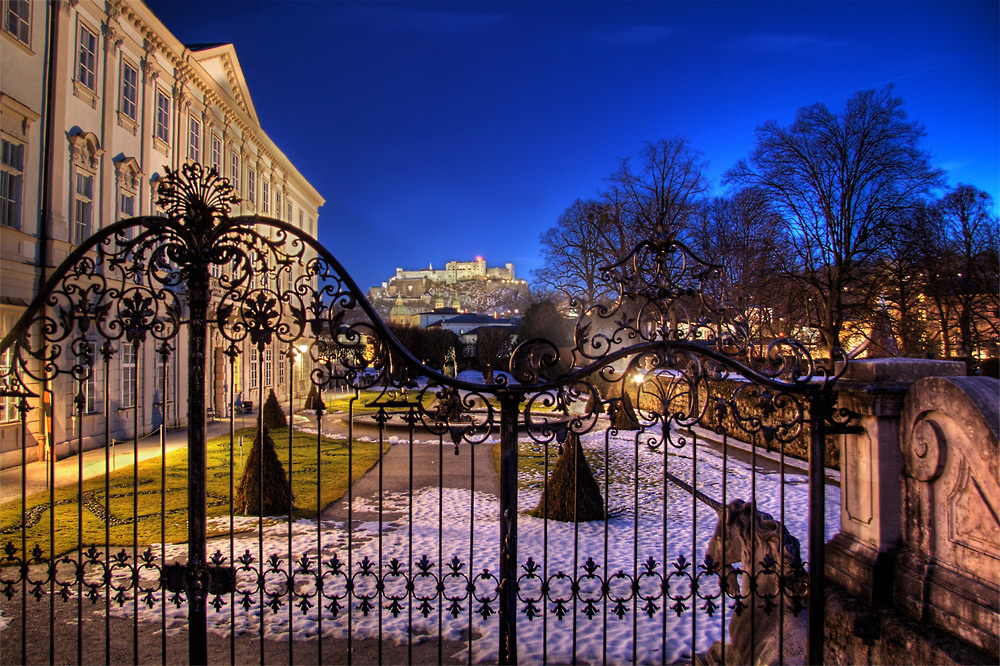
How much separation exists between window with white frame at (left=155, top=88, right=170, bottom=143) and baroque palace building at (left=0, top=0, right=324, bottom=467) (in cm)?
3

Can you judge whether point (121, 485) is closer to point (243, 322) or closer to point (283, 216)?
point (243, 322)

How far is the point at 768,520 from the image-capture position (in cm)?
359

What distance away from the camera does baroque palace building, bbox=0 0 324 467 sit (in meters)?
9.95

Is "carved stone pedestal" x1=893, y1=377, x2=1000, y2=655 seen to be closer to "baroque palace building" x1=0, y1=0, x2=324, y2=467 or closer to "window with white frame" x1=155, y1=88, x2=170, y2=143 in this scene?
"baroque palace building" x1=0, y1=0, x2=324, y2=467

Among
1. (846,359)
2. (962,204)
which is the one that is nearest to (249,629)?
(846,359)

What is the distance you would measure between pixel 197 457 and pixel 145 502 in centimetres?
624

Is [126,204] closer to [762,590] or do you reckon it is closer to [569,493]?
[569,493]

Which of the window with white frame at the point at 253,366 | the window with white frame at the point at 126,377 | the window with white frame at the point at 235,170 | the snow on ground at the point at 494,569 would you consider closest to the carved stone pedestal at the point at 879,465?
the snow on ground at the point at 494,569

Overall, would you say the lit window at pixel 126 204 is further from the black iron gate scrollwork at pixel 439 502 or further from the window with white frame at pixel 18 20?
the black iron gate scrollwork at pixel 439 502

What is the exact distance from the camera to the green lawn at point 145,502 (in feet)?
21.0

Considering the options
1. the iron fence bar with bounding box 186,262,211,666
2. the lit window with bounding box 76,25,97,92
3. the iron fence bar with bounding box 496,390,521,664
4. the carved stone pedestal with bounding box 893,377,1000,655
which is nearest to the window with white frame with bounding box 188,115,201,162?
the lit window with bounding box 76,25,97,92

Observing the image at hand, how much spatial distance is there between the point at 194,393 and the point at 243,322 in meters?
0.56

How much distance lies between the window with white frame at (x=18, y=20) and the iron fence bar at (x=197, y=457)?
35.3ft

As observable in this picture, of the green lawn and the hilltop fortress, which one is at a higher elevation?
the hilltop fortress
